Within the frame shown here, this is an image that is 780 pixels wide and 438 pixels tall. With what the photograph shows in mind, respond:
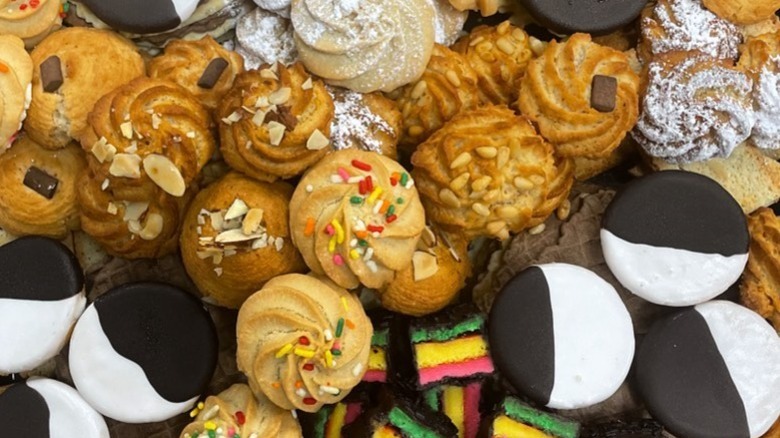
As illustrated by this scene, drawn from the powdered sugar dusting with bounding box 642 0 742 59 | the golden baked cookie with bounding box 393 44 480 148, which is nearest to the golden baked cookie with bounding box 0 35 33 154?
the golden baked cookie with bounding box 393 44 480 148

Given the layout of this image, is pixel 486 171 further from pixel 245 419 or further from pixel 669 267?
pixel 245 419

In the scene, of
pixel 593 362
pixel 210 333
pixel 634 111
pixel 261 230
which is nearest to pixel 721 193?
pixel 634 111

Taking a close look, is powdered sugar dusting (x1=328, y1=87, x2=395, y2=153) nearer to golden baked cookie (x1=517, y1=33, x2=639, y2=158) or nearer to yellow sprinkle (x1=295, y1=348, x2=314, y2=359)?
golden baked cookie (x1=517, y1=33, x2=639, y2=158)

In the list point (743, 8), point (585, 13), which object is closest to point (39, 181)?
point (585, 13)

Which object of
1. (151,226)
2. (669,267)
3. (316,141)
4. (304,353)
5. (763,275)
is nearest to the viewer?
(304,353)

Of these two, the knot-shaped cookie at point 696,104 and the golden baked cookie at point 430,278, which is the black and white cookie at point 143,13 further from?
the knot-shaped cookie at point 696,104

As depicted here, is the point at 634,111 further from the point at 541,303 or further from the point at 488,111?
the point at 541,303

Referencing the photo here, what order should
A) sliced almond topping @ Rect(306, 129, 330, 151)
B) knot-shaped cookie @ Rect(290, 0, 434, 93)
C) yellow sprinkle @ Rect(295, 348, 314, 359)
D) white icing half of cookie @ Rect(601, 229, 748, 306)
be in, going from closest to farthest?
yellow sprinkle @ Rect(295, 348, 314, 359) < sliced almond topping @ Rect(306, 129, 330, 151) < knot-shaped cookie @ Rect(290, 0, 434, 93) < white icing half of cookie @ Rect(601, 229, 748, 306)
